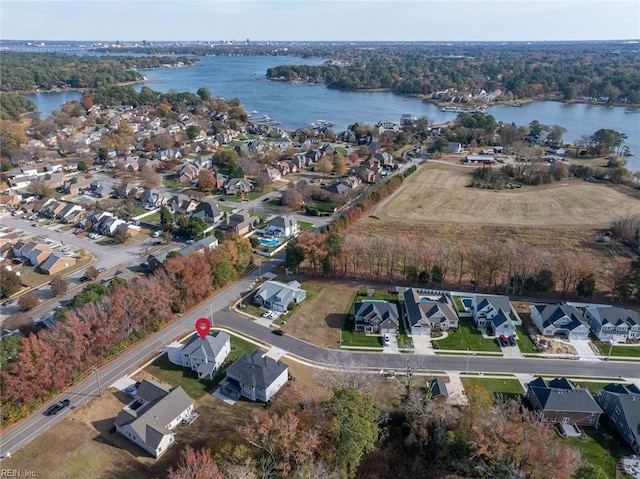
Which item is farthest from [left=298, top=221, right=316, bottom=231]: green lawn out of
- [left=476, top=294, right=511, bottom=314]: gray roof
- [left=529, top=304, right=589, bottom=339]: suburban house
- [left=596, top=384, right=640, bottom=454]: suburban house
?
[left=596, top=384, right=640, bottom=454]: suburban house

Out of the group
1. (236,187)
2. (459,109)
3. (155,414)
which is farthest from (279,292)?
(459,109)

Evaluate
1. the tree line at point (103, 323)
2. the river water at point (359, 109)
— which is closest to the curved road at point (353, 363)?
the tree line at point (103, 323)

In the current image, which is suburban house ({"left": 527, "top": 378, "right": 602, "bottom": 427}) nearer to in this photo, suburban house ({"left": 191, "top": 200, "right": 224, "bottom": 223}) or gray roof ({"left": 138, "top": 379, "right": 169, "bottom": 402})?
gray roof ({"left": 138, "top": 379, "right": 169, "bottom": 402})

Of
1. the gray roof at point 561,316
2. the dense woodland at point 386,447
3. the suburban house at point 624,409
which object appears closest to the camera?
the dense woodland at point 386,447

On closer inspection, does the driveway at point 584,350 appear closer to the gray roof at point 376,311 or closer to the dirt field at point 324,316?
the gray roof at point 376,311

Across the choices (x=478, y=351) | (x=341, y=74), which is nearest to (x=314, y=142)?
(x=478, y=351)

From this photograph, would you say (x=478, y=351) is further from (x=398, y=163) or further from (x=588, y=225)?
(x=398, y=163)
